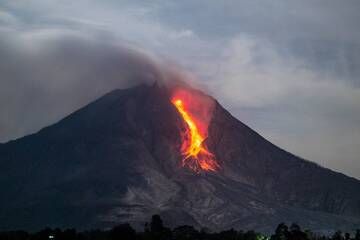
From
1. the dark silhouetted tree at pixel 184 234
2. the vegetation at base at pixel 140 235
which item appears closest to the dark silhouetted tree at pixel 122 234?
the vegetation at base at pixel 140 235

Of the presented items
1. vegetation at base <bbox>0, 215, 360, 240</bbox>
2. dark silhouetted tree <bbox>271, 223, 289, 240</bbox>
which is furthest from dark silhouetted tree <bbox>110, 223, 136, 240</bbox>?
dark silhouetted tree <bbox>271, 223, 289, 240</bbox>

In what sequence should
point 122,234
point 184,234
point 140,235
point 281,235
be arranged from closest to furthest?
point 122,234
point 140,235
point 184,234
point 281,235

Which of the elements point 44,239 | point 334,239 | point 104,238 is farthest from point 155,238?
point 334,239

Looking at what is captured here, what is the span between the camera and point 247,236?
18325 centimetres

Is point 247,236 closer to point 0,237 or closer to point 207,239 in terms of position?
point 207,239

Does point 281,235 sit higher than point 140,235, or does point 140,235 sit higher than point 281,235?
point 281,235

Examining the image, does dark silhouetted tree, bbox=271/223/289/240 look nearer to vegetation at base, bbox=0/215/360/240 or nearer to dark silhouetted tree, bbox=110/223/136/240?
vegetation at base, bbox=0/215/360/240

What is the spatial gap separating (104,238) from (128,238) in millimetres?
11179

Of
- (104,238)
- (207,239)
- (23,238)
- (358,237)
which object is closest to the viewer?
(23,238)

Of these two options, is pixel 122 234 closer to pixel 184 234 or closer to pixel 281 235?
pixel 184 234

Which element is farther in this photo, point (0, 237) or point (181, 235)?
point (181, 235)

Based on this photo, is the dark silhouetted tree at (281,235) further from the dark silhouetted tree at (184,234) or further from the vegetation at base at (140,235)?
the dark silhouetted tree at (184,234)

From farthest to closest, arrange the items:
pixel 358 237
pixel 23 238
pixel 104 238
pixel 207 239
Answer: pixel 358 237, pixel 207 239, pixel 104 238, pixel 23 238

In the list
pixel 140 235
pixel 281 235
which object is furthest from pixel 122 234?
pixel 281 235
